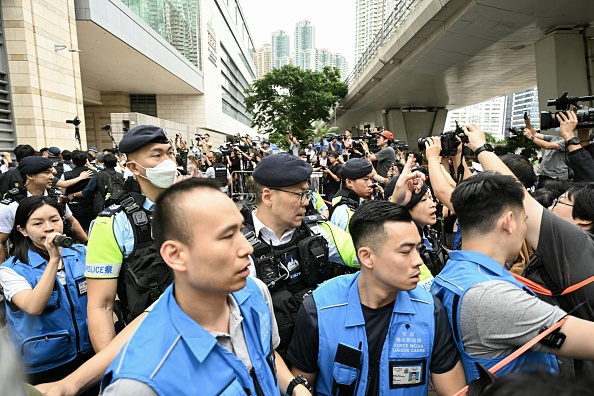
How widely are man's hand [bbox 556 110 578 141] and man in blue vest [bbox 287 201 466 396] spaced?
2.43m

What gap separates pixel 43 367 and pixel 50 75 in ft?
40.2

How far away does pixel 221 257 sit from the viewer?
1324 millimetres

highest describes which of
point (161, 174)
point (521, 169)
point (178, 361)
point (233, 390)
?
point (161, 174)

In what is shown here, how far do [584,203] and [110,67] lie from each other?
23365mm

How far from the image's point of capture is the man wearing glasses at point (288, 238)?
229 centimetres

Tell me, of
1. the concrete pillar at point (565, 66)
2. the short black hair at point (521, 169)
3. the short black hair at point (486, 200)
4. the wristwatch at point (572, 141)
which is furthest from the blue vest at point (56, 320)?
the concrete pillar at point (565, 66)

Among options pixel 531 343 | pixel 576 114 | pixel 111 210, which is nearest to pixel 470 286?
pixel 531 343

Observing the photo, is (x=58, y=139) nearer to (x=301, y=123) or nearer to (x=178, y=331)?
(x=178, y=331)

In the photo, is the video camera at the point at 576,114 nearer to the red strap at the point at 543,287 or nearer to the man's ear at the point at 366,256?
the red strap at the point at 543,287

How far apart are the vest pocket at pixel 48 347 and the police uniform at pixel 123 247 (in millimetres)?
418

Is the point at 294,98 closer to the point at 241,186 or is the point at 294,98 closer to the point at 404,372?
the point at 241,186

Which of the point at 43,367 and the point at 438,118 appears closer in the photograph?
the point at 43,367

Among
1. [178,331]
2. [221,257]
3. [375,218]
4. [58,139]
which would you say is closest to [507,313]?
[375,218]

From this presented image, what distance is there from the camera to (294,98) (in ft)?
108
